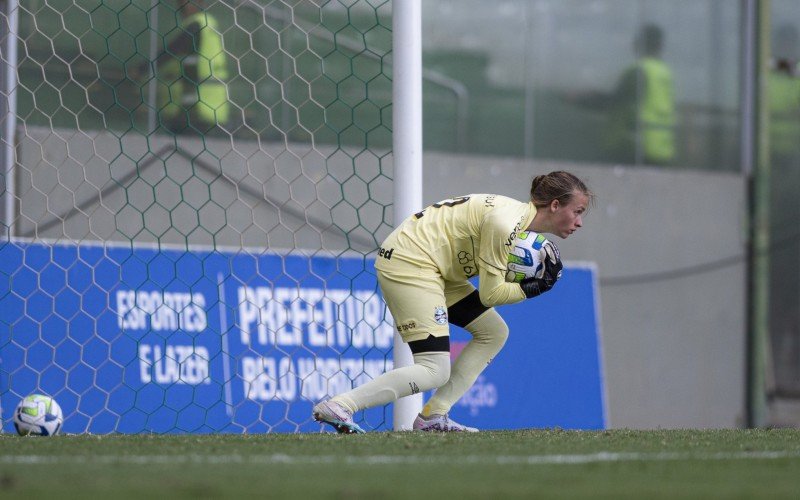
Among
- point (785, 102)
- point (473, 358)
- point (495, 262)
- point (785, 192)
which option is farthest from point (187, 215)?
point (785, 102)

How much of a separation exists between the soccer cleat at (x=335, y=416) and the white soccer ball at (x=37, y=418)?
133 cm

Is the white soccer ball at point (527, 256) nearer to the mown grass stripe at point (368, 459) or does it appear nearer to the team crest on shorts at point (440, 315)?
the team crest on shorts at point (440, 315)

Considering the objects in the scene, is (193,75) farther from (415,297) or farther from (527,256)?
(527,256)

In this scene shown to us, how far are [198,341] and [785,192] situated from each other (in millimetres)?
7680

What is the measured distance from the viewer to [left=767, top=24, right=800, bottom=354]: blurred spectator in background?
1323cm

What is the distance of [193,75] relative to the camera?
892cm

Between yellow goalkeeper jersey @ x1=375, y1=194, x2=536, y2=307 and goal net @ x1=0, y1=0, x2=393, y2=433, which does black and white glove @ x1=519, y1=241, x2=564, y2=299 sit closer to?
A: yellow goalkeeper jersey @ x1=375, y1=194, x2=536, y2=307

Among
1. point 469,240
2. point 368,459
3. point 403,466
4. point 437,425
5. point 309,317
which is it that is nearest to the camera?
point 403,466

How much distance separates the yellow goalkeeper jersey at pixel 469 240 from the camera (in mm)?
5805

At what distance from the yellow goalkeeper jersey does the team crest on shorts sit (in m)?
0.20

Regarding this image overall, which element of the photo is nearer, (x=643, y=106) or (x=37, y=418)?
(x=37, y=418)

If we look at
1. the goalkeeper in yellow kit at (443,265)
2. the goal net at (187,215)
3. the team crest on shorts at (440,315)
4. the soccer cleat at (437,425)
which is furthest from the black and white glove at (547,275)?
the goal net at (187,215)

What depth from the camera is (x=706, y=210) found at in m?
12.8

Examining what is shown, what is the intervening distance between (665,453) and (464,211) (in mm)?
1763
